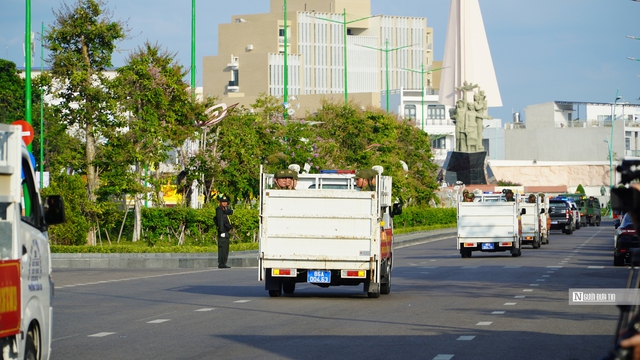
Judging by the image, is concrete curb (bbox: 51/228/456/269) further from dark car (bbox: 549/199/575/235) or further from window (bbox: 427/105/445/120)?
window (bbox: 427/105/445/120)

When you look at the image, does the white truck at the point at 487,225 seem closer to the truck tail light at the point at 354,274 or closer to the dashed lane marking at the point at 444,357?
the truck tail light at the point at 354,274

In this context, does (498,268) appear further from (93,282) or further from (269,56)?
(269,56)

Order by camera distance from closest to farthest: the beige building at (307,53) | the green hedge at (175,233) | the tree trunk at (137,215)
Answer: the green hedge at (175,233)
the tree trunk at (137,215)
the beige building at (307,53)

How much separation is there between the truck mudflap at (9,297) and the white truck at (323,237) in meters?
11.2

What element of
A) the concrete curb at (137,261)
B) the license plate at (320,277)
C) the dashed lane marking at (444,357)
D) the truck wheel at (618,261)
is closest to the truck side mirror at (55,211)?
the dashed lane marking at (444,357)

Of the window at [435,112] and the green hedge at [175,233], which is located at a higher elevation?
the window at [435,112]

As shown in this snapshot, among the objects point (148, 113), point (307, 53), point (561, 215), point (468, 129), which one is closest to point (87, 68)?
point (148, 113)

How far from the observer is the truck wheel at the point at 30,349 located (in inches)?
356

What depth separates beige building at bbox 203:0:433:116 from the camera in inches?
6191

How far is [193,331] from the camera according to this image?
14.4 meters

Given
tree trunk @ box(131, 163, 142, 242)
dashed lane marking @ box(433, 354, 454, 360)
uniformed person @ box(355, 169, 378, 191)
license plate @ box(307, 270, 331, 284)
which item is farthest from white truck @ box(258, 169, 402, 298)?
tree trunk @ box(131, 163, 142, 242)

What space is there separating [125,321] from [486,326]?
5.20 metres

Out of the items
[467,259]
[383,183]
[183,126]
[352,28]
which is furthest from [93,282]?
[352,28]

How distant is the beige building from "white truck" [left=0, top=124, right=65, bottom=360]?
469ft
